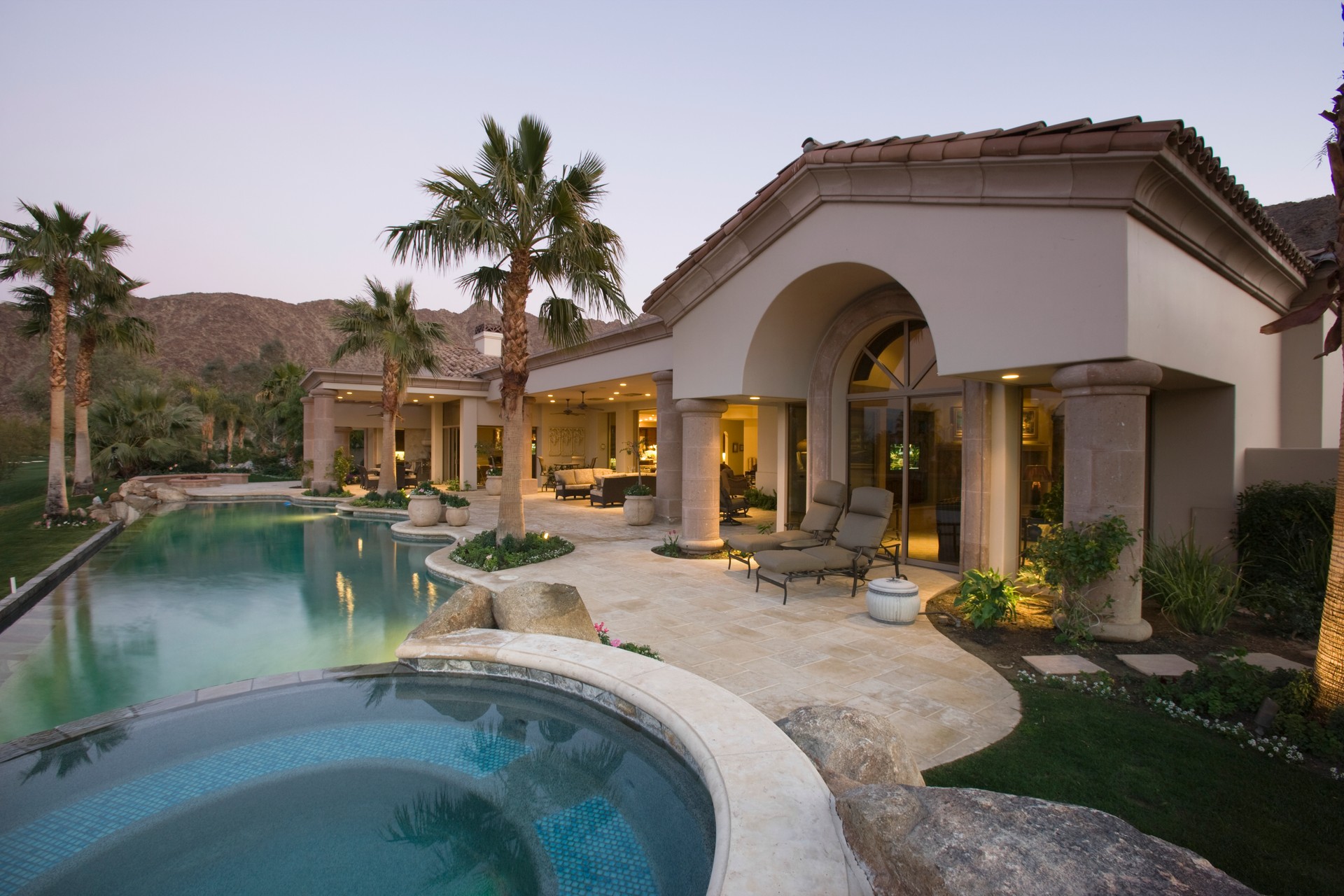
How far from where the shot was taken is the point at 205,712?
4809 mm

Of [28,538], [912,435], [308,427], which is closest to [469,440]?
[308,427]

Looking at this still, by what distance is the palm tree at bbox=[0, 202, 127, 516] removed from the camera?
15289mm

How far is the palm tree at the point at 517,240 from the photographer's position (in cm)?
947

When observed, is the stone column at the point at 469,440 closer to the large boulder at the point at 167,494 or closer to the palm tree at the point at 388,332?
the palm tree at the point at 388,332

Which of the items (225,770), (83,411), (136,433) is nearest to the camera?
(225,770)

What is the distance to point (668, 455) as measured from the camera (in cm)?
1477

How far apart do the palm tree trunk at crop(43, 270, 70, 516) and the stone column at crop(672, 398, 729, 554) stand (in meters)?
16.4

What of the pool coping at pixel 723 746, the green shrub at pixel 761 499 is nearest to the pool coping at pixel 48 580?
the pool coping at pixel 723 746

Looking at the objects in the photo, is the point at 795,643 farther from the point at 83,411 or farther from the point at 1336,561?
the point at 83,411

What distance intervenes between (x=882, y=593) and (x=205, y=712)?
6.38 meters

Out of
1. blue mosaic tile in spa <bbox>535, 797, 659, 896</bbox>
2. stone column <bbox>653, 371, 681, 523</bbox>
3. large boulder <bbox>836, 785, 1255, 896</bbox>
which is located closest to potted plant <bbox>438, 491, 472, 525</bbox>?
stone column <bbox>653, 371, 681, 523</bbox>

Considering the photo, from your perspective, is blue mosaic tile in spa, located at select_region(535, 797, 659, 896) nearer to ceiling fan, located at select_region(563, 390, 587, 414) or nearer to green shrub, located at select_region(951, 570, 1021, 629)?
green shrub, located at select_region(951, 570, 1021, 629)

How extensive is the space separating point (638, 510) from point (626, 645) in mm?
9404

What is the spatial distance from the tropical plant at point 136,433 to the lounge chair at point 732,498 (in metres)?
27.9
